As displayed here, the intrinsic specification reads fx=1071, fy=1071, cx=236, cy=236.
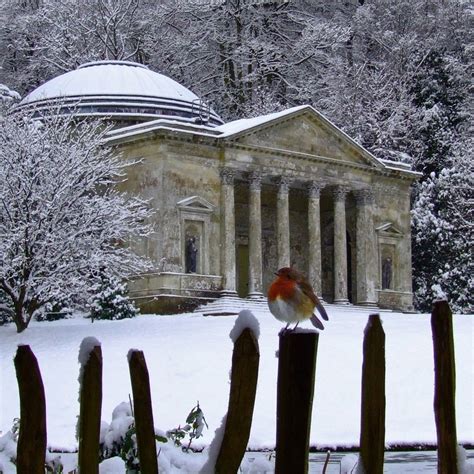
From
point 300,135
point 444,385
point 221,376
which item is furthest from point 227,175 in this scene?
point 444,385

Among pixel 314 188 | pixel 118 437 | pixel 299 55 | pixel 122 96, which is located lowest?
pixel 118 437

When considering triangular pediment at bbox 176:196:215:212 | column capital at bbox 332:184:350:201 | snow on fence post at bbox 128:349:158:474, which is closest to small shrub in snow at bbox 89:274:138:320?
triangular pediment at bbox 176:196:215:212

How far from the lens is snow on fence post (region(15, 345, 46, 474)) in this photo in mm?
3309

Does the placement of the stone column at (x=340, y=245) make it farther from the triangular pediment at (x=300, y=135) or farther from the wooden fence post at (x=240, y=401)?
the wooden fence post at (x=240, y=401)

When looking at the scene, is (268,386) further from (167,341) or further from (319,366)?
(167,341)

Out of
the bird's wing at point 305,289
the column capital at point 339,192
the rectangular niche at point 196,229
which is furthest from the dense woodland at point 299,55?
the bird's wing at point 305,289

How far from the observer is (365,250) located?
41.1 meters

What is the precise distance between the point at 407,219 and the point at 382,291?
353 centimetres

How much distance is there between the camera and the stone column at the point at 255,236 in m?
37.1

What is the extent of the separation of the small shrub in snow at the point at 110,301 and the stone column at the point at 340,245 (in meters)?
10.4

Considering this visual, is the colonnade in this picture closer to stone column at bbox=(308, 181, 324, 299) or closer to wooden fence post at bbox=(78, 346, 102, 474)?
stone column at bbox=(308, 181, 324, 299)

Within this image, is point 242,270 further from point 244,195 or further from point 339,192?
point 339,192

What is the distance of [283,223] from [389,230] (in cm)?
576

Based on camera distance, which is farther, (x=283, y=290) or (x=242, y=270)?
(x=242, y=270)
